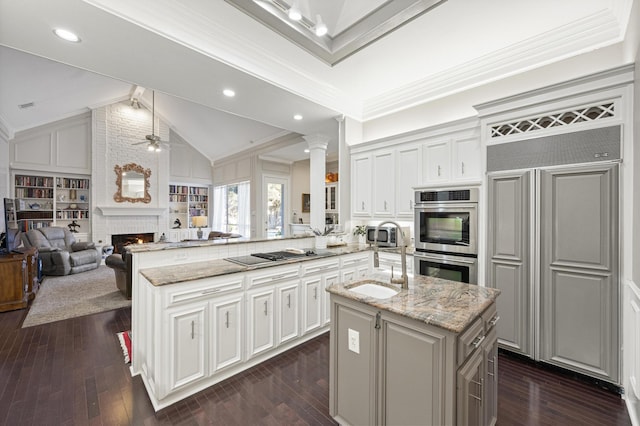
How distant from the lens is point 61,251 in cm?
595

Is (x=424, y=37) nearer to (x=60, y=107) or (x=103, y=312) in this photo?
(x=103, y=312)

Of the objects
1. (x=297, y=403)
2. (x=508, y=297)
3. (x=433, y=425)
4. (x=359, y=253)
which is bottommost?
(x=297, y=403)

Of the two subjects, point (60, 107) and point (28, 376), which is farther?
point (60, 107)

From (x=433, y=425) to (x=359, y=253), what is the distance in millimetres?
2516

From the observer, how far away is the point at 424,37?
3014mm

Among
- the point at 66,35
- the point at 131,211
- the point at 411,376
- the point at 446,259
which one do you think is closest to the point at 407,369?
the point at 411,376

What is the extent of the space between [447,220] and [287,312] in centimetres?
218

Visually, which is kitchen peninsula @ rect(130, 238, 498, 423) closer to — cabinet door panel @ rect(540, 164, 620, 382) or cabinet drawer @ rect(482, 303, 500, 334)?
cabinet drawer @ rect(482, 303, 500, 334)

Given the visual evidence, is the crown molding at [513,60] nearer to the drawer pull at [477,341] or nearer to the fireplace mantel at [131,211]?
the drawer pull at [477,341]

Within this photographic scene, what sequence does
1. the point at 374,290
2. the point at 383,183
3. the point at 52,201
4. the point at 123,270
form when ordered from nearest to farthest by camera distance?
the point at 374,290, the point at 383,183, the point at 123,270, the point at 52,201

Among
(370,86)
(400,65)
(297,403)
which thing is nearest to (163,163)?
(370,86)

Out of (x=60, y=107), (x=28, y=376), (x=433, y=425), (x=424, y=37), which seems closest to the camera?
(x=433, y=425)

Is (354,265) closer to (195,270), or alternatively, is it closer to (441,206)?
(441,206)

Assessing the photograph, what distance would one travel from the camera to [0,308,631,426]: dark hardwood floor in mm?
1966
